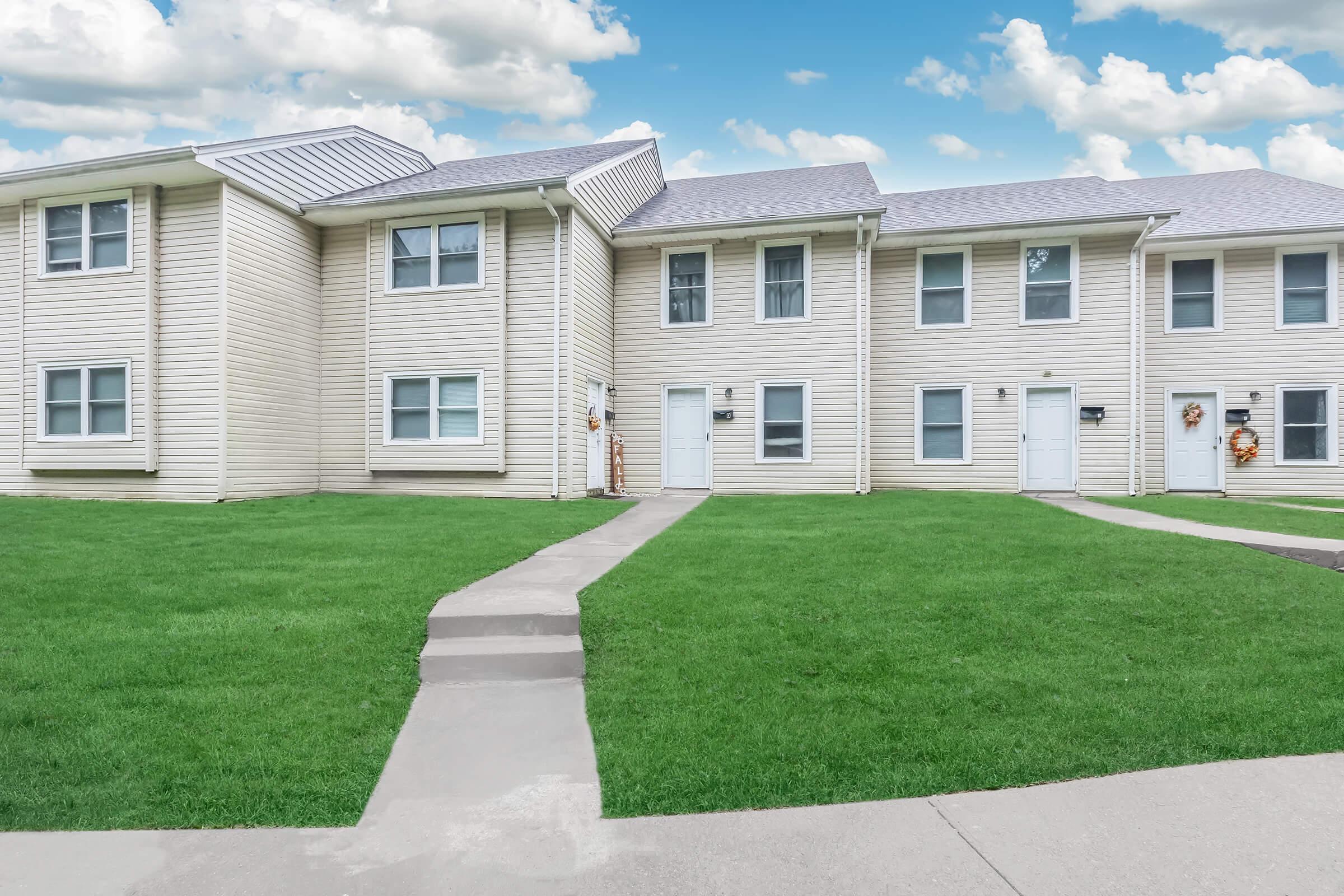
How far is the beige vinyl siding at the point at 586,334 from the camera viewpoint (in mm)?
12797

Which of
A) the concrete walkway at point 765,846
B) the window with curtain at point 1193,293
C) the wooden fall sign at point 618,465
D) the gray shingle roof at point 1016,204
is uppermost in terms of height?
the gray shingle roof at point 1016,204

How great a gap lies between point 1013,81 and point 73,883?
80.6 ft

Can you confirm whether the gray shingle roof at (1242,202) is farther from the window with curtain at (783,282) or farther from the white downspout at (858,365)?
the window with curtain at (783,282)

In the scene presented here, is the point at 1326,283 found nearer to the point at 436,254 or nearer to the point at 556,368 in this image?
the point at 556,368

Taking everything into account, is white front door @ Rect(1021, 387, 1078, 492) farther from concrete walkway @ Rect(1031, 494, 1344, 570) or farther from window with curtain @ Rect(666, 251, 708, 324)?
window with curtain @ Rect(666, 251, 708, 324)

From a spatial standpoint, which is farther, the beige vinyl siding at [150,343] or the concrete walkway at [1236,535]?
the beige vinyl siding at [150,343]

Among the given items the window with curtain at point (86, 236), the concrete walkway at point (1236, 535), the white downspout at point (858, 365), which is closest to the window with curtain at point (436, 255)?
the window with curtain at point (86, 236)

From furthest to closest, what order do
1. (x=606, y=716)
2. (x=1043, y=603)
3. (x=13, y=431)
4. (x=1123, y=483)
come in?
1. (x=1123, y=483)
2. (x=13, y=431)
3. (x=1043, y=603)
4. (x=606, y=716)

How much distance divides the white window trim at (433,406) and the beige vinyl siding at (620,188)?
352 centimetres

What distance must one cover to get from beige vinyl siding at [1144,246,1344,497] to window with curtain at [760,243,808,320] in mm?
6664

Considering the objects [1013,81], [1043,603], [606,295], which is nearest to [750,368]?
[606,295]

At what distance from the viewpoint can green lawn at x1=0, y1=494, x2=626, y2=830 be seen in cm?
291

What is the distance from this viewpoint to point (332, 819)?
9.04ft

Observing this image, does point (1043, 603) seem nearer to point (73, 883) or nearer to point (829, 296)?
point (73, 883)
